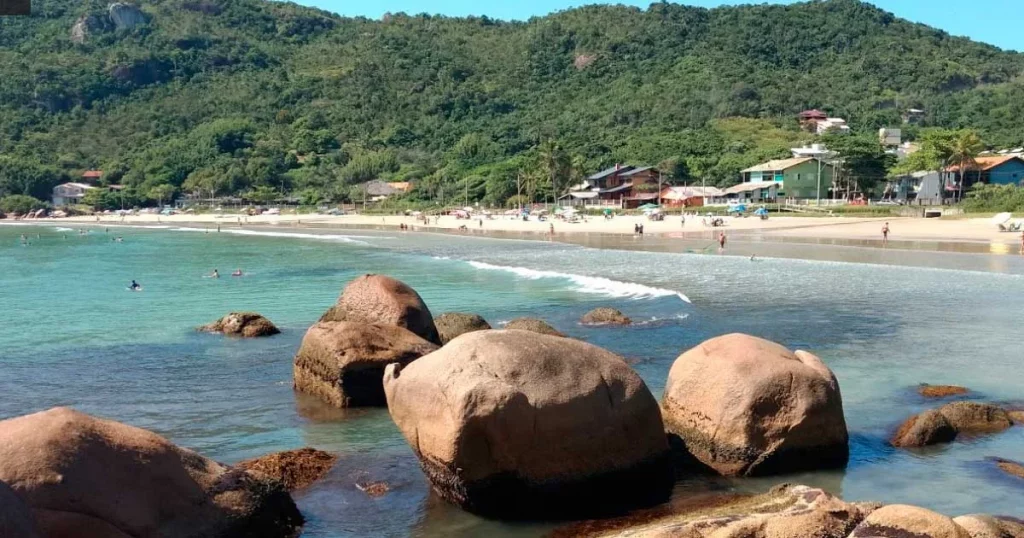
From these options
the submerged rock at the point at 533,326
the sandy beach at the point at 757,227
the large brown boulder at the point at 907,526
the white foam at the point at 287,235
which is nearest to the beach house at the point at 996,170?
the sandy beach at the point at 757,227

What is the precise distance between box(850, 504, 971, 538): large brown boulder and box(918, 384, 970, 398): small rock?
8291mm

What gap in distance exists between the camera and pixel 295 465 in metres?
10.3

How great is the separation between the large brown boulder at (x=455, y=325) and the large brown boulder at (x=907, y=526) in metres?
11.2

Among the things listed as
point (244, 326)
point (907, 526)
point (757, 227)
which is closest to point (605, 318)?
point (244, 326)

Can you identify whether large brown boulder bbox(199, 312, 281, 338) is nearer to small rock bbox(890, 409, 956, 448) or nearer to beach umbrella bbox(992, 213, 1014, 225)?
small rock bbox(890, 409, 956, 448)

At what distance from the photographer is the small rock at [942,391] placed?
13555mm

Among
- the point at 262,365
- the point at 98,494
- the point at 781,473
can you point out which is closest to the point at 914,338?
the point at 781,473

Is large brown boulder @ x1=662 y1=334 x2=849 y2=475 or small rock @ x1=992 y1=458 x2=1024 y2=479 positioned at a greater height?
large brown boulder @ x1=662 y1=334 x2=849 y2=475

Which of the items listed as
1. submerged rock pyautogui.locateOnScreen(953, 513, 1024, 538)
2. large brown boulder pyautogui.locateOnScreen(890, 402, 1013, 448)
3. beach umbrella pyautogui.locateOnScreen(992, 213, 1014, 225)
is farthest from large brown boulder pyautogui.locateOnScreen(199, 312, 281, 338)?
beach umbrella pyautogui.locateOnScreen(992, 213, 1014, 225)

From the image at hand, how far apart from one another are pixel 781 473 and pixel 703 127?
402 feet

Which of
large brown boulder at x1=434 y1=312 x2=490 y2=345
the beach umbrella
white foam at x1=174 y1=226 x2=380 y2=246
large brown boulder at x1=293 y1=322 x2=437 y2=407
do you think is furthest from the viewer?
white foam at x1=174 y1=226 x2=380 y2=246

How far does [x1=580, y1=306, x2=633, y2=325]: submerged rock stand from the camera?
21.4 m

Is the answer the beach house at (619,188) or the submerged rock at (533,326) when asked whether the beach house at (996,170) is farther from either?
the submerged rock at (533,326)

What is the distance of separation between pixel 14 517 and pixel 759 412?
6953mm
